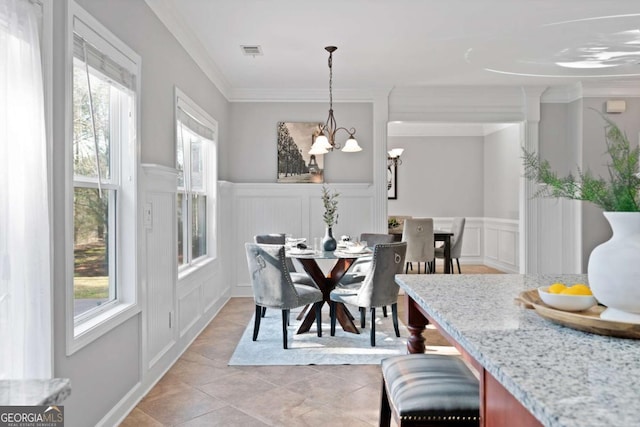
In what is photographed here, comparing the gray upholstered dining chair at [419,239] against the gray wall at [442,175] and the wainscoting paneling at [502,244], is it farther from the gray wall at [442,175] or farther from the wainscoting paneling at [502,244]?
the gray wall at [442,175]

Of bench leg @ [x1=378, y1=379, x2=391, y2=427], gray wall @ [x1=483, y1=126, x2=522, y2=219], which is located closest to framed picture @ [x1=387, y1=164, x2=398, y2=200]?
gray wall @ [x1=483, y1=126, x2=522, y2=219]

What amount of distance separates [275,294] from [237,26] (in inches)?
87.2

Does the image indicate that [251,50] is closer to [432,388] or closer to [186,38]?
[186,38]

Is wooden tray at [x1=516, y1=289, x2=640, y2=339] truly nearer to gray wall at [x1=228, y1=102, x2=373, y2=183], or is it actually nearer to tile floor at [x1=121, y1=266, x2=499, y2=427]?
tile floor at [x1=121, y1=266, x2=499, y2=427]

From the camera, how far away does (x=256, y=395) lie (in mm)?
2809

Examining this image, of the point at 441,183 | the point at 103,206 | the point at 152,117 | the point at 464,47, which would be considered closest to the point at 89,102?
the point at 103,206

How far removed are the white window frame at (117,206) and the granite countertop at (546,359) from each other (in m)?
1.50

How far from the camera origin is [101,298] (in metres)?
2.49

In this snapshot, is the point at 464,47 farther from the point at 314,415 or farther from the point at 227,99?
the point at 314,415

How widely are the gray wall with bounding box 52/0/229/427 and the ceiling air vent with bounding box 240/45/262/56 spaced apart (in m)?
0.52

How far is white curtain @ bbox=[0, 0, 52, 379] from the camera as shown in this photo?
149cm

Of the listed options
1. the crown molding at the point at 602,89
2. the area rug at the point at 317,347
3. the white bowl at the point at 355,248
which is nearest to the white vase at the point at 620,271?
the area rug at the point at 317,347

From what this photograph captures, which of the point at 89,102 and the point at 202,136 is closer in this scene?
the point at 89,102

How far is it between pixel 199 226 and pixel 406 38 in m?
2.69
